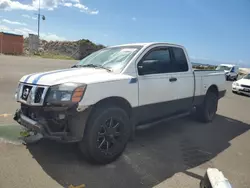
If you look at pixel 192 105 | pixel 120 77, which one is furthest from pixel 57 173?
pixel 192 105

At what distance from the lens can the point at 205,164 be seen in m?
3.91

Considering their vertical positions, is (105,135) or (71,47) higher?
(71,47)

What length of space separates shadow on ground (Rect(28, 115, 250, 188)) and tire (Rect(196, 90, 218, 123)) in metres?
0.55

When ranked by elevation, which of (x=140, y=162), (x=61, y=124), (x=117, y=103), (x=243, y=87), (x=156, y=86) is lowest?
(x=140, y=162)

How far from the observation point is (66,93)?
323cm

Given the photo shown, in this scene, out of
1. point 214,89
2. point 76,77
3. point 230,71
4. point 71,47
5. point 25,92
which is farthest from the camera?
point 71,47

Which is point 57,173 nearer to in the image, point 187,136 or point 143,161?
point 143,161

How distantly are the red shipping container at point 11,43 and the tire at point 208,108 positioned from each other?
33829 mm

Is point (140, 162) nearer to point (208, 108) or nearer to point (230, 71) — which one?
point (208, 108)

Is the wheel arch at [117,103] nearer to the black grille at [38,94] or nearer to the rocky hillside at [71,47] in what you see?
the black grille at [38,94]

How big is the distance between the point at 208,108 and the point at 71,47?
45.7 meters

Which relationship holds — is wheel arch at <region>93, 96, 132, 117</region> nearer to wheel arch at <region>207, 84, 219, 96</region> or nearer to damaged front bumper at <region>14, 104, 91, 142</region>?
damaged front bumper at <region>14, 104, 91, 142</region>

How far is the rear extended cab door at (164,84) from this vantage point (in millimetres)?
4188

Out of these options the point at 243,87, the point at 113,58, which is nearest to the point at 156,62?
the point at 113,58
